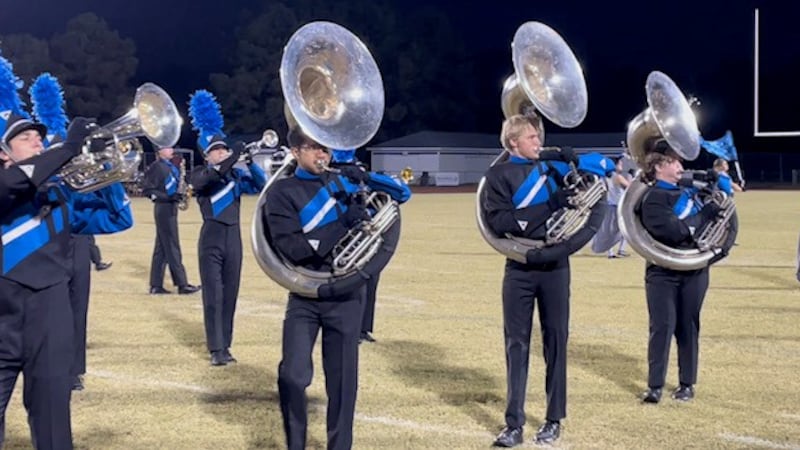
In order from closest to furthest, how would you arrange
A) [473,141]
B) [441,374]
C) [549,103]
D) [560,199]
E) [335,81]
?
[335,81] → [560,199] → [549,103] → [441,374] → [473,141]

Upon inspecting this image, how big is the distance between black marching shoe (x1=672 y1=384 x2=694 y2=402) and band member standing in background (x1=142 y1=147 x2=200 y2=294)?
661 cm

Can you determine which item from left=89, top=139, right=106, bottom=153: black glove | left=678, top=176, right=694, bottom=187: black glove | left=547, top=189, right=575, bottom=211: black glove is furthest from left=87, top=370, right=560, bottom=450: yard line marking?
left=89, top=139, right=106, bottom=153: black glove

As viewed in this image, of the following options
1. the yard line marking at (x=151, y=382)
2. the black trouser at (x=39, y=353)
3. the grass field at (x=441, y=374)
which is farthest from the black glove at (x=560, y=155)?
the yard line marking at (x=151, y=382)

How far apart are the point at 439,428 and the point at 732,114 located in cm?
6694

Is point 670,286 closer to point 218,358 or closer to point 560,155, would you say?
point 560,155

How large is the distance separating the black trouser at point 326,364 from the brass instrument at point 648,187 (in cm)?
242

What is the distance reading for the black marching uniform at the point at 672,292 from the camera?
20.3 feet

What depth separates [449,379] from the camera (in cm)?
684

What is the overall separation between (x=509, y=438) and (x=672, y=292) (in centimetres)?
168

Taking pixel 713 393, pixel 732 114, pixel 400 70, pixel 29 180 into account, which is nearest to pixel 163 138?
pixel 29 180

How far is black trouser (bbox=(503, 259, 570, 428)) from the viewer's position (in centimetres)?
530

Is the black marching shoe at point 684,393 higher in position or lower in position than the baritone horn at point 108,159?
lower

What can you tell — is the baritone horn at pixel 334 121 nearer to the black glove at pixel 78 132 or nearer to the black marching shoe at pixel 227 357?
the black glove at pixel 78 132

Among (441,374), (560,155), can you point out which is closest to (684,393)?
(441,374)
